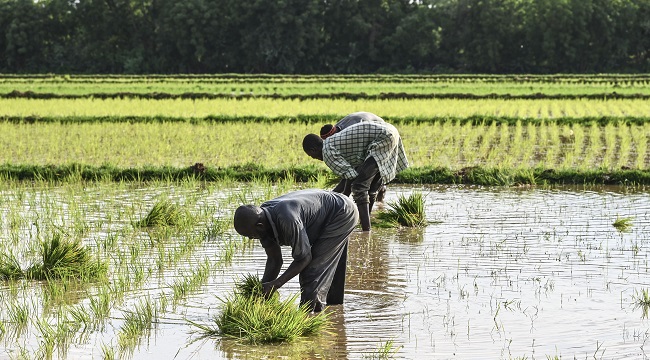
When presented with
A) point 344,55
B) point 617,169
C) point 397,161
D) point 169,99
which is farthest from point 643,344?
point 344,55

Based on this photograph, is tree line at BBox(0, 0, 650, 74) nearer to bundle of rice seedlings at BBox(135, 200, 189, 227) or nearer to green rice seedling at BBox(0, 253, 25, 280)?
bundle of rice seedlings at BBox(135, 200, 189, 227)

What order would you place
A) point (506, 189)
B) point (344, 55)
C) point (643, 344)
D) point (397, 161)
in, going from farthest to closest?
point (344, 55) → point (506, 189) → point (397, 161) → point (643, 344)

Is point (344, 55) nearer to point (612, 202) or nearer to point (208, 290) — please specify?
point (612, 202)

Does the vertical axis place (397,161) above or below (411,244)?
above

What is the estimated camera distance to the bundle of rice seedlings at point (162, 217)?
880 centimetres

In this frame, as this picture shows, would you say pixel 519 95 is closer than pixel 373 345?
No

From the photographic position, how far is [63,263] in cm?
683

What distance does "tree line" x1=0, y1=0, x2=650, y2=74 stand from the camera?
52.3 metres

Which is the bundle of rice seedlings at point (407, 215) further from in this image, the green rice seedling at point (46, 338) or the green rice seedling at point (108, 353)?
the green rice seedling at point (108, 353)

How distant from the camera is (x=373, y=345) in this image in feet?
17.3

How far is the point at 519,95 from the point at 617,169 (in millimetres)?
13950

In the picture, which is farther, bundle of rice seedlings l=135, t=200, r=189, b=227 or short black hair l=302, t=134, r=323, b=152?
bundle of rice seedlings l=135, t=200, r=189, b=227

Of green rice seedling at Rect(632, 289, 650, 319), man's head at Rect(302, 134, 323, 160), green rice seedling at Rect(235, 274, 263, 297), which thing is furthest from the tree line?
green rice seedling at Rect(235, 274, 263, 297)

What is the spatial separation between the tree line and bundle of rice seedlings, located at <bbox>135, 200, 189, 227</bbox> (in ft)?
145
